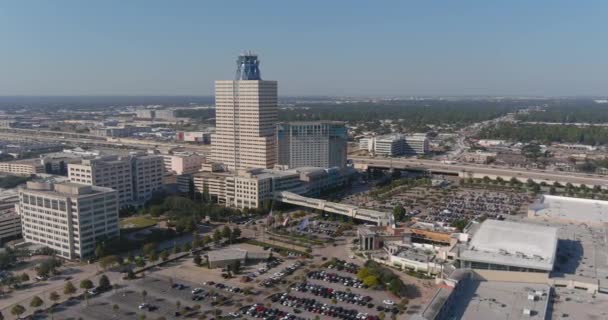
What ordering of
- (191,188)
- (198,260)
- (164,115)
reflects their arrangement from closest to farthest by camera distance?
(198,260)
(191,188)
(164,115)

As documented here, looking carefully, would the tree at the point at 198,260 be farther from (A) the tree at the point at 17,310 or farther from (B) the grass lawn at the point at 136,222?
(B) the grass lawn at the point at 136,222

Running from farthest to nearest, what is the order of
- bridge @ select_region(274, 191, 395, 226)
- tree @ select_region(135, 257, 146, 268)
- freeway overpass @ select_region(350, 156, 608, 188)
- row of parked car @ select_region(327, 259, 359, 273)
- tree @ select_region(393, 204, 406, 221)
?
freeway overpass @ select_region(350, 156, 608, 188) < tree @ select_region(393, 204, 406, 221) < bridge @ select_region(274, 191, 395, 226) < row of parked car @ select_region(327, 259, 359, 273) < tree @ select_region(135, 257, 146, 268)

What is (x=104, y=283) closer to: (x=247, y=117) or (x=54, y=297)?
(x=54, y=297)

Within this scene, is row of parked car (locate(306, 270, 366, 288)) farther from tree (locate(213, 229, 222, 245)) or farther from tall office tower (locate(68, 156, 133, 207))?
tall office tower (locate(68, 156, 133, 207))

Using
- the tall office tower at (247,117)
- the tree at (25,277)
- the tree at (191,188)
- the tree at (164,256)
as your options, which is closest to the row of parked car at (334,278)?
the tree at (164,256)

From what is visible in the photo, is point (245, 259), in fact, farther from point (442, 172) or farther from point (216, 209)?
point (442, 172)

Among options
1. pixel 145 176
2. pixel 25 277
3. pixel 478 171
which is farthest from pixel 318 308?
A: pixel 478 171

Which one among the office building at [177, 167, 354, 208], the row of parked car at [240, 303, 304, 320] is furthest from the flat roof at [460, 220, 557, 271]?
the office building at [177, 167, 354, 208]
